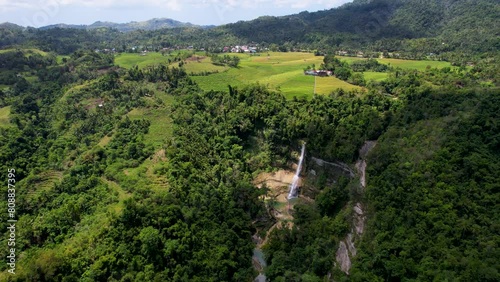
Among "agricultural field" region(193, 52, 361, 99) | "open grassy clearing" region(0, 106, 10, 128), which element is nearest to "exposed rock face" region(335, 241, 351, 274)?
"agricultural field" region(193, 52, 361, 99)

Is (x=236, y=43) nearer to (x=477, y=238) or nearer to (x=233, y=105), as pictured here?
(x=233, y=105)

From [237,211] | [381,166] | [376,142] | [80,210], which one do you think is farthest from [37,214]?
[376,142]

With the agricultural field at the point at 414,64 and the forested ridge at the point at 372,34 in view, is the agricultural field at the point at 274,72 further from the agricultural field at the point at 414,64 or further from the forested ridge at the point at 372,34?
the forested ridge at the point at 372,34

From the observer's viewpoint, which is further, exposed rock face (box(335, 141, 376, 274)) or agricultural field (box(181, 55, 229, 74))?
agricultural field (box(181, 55, 229, 74))

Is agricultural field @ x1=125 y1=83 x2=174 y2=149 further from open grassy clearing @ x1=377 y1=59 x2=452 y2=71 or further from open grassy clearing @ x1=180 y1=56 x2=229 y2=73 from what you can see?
open grassy clearing @ x1=377 y1=59 x2=452 y2=71

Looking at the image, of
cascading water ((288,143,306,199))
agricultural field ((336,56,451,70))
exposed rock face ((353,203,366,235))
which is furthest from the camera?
agricultural field ((336,56,451,70))

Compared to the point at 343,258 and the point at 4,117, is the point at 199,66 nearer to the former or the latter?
the point at 4,117
